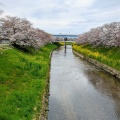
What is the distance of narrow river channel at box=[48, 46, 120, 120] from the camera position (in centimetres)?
2012

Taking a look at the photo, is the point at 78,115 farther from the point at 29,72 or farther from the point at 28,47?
the point at 28,47

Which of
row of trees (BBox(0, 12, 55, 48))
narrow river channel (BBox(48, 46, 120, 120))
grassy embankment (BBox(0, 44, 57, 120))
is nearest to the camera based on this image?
grassy embankment (BBox(0, 44, 57, 120))

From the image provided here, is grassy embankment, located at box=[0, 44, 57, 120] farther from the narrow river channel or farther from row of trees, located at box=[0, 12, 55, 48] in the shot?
row of trees, located at box=[0, 12, 55, 48]

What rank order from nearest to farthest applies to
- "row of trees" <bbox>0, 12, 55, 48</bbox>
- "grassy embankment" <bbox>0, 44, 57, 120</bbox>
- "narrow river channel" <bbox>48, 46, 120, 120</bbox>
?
"grassy embankment" <bbox>0, 44, 57, 120</bbox> < "narrow river channel" <bbox>48, 46, 120, 120</bbox> < "row of trees" <bbox>0, 12, 55, 48</bbox>

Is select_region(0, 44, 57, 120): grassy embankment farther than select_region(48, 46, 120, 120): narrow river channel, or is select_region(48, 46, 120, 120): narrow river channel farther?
select_region(48, 46, 120, 120): narrow river channel

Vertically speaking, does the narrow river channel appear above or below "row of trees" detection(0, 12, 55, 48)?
below

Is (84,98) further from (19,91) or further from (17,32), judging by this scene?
(17,32)

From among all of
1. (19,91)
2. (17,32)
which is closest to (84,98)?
(19,91)

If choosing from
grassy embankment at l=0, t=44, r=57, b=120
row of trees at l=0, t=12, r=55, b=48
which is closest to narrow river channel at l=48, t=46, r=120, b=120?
grassy embankment at l=0, t=44, r=57, b=120

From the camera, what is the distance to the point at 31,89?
2253 cm

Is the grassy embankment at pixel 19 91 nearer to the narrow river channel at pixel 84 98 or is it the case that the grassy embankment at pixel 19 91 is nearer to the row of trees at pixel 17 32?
the narrow river channel at pixel 84 98

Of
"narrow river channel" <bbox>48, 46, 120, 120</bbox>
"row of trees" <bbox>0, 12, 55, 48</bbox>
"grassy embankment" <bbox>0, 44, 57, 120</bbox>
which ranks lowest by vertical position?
"narrow river channel" <bbox>48, 46, 120, 120</bbox>

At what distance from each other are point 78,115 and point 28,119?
Result: 18.4 feet

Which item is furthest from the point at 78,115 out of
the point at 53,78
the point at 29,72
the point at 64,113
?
the point at 53,78
